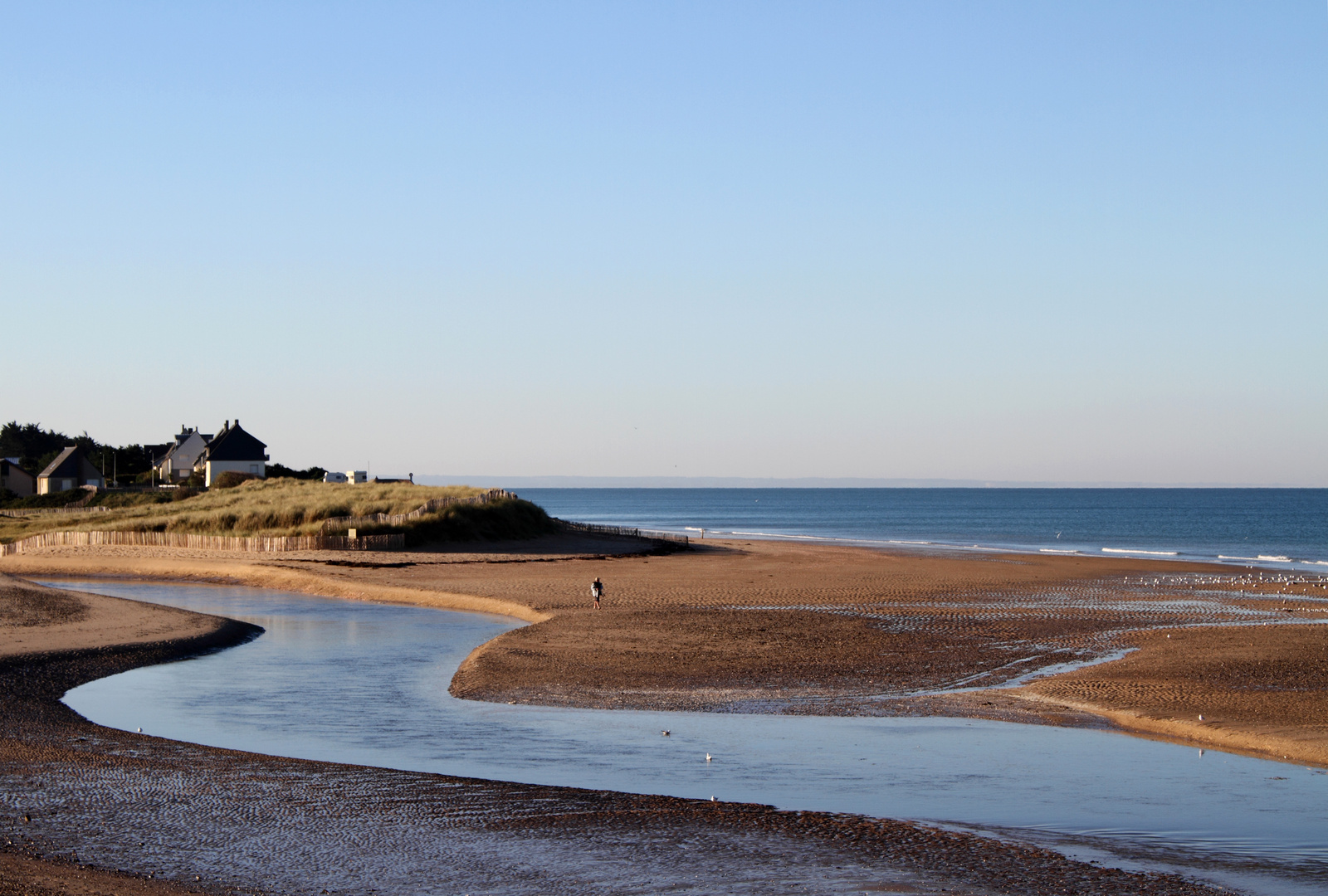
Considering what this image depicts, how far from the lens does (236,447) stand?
331 ft

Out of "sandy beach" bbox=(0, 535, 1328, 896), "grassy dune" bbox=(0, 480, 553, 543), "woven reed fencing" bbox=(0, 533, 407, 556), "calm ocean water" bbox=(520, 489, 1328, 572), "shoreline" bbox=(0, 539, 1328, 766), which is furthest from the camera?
"calm ocean water" bbox=(520, 489, 1328, 572)

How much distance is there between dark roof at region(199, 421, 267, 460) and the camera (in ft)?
328

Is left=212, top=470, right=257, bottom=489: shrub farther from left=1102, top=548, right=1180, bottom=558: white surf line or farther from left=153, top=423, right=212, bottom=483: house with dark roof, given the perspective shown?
left=1102, top=548, right=1180, bottom=558: white surf line

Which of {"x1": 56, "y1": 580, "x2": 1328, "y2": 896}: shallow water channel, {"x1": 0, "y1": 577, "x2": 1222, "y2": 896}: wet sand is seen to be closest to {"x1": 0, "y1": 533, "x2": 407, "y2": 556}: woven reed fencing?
{"x1": 56, "y1": 580, "x2": 1328, "y2": 896}: shallow water channel

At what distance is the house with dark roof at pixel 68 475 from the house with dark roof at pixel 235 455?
8.68 metres

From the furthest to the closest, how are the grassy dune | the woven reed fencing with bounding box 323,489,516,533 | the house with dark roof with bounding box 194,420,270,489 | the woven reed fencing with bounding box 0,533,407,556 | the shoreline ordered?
the house with dark roof with bounding box 194,420,270,489, the grassy dune, the woven reed fencing with bounding box 323,489,516,533, the woven reed fencing with bounding box 0,533,407,556, the shoreline

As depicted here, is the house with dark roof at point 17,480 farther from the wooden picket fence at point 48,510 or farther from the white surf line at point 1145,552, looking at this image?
the white surf line at point 1145,552

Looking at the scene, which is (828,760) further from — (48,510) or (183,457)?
(183,457)

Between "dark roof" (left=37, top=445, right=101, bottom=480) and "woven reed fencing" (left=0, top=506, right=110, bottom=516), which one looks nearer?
"woven reed fencing" (left=0, top=506, right=110, bottom=516)

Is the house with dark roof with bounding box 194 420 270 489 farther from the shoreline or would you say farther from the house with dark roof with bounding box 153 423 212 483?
the shoreline

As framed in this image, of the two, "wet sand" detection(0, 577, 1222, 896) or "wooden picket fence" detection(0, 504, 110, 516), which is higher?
"wooden picket fence" detection(0, 504, 110, 516)

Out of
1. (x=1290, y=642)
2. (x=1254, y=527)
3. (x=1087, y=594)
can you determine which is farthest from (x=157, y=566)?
(x=1254, y=527)

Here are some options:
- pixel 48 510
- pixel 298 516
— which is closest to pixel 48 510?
pixel 48 510

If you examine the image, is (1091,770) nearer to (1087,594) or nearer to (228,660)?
(228,660)
